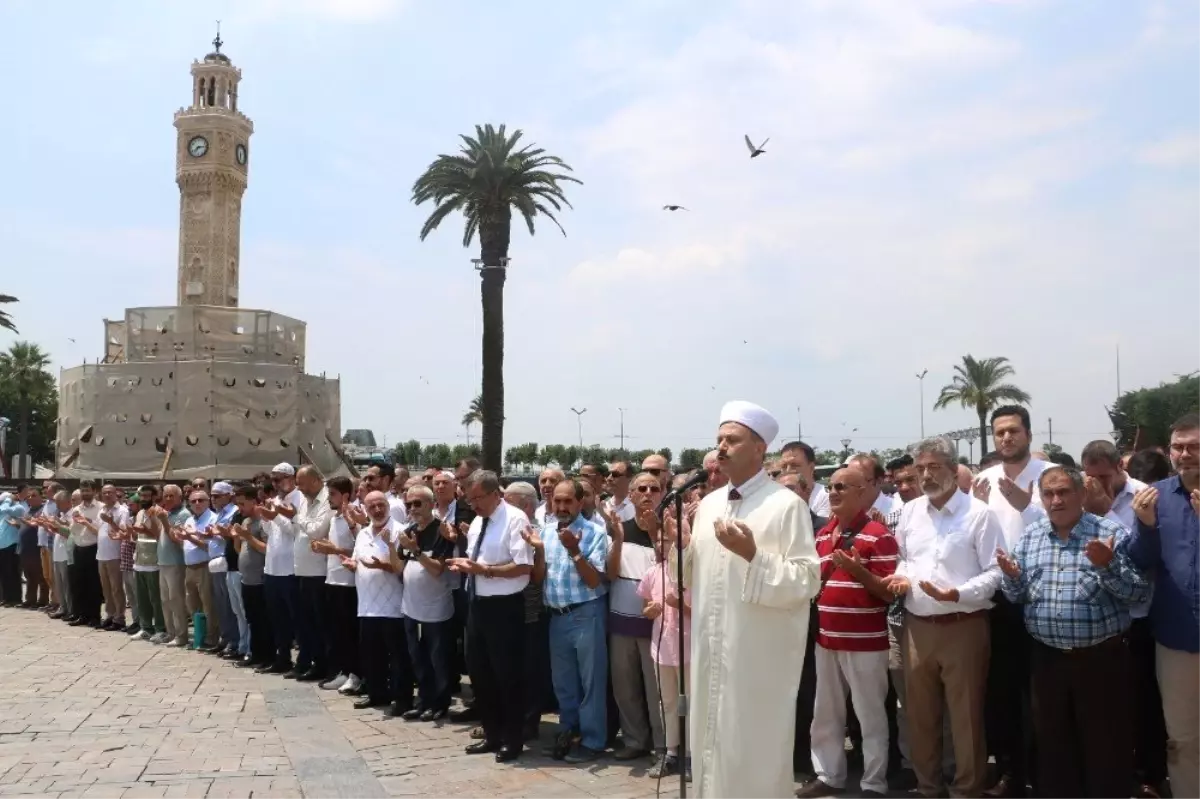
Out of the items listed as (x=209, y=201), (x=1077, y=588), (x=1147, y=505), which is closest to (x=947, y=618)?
(x=1077, y=588)

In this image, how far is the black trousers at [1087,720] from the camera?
197 inches

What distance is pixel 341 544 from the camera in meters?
9.35

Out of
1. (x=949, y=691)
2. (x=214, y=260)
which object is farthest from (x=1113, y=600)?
(x=214, y=260)

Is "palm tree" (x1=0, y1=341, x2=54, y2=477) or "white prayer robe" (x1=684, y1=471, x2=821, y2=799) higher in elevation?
"palm tree" (x1=0, y1=341, x2=54, y2=477)

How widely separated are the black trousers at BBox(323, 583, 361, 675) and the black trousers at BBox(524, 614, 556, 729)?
2507mm

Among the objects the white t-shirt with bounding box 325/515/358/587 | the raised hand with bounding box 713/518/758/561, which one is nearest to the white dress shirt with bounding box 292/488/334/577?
the white t-shirt with bounding box 325/515/358/587

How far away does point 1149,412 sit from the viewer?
56.2 m

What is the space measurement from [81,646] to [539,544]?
8496mm

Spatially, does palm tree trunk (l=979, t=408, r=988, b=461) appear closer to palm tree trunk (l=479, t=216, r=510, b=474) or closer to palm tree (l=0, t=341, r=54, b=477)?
palm tree trunk (l=479, t=216, r=510, b=474)

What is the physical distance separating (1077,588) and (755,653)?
6.13 ft

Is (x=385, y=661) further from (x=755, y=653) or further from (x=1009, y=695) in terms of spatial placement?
(x=755, y=653)

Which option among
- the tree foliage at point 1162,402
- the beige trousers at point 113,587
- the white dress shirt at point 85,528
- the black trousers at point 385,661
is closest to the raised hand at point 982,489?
the black trousers at point 385,661

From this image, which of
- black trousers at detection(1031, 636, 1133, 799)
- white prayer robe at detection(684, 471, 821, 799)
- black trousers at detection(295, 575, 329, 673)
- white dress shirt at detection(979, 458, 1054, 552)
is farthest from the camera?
black trousers at detection(295, 575, 329, 673)

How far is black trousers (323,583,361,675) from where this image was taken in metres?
9.41
